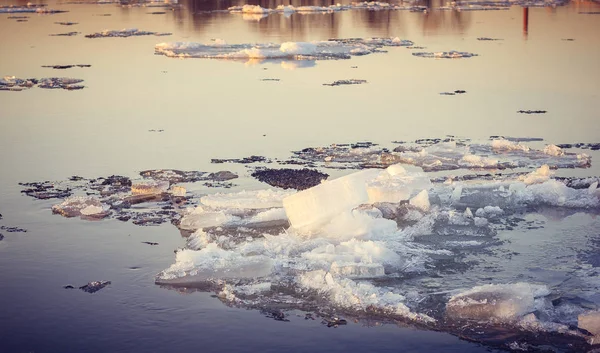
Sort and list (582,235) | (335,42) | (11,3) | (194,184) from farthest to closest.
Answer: (11,3) → (335,42) → (194,184) → (582,235)

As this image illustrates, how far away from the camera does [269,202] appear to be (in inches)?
293

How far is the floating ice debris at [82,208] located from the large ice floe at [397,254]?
73 cm

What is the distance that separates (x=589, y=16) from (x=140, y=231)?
68.5ft

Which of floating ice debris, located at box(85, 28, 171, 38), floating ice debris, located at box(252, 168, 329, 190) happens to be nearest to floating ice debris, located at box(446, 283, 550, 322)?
floating ice debris, located at box(252, 168, 329, 190)

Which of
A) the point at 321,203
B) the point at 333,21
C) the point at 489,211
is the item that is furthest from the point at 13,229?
the point at 333,21

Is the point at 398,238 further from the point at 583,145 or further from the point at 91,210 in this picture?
the point at 583,145

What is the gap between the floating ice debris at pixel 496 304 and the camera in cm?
526

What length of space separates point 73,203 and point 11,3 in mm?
30397

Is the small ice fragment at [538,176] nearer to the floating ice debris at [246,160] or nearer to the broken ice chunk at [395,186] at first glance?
the broken ice chunk at [395,186]

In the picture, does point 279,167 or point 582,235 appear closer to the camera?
point 582,235

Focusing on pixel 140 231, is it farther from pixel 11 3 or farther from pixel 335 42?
pixel 11 3

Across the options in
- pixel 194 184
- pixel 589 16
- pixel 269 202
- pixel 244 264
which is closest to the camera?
pixel 244 264

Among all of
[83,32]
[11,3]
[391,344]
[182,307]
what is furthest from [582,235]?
[11,3]

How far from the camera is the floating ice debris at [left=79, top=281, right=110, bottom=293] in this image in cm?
583
